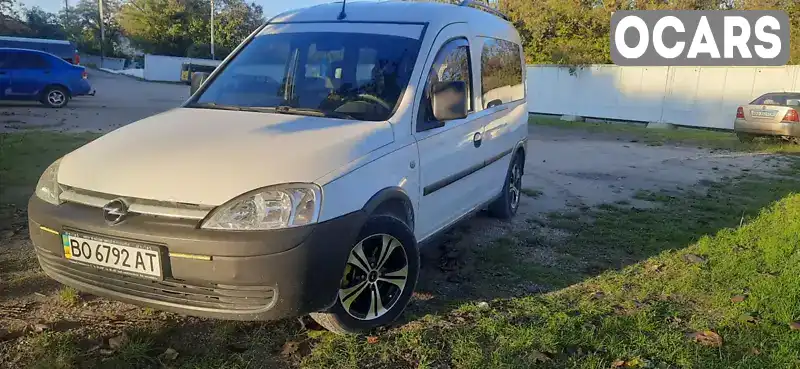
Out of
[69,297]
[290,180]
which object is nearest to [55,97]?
[69,297]

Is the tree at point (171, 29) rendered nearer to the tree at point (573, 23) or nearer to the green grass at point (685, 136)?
the tree at point (573, 23)

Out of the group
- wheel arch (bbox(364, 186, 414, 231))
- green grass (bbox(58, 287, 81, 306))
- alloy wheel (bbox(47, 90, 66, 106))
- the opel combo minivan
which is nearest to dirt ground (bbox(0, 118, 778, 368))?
green grass (bbox(58, 287, 81, 306))

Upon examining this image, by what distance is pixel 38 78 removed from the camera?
621 inches

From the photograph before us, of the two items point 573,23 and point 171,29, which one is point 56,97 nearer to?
point 573,23

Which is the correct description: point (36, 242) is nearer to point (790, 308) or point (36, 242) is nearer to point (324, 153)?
point (324, 153)

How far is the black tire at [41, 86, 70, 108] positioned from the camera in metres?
16.0

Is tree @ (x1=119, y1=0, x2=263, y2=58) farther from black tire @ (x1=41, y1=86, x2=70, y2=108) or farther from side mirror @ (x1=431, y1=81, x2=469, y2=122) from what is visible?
side mirror @ (x1=431, y1=81, x2=469, y2=122)

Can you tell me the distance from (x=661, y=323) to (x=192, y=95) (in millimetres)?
3316

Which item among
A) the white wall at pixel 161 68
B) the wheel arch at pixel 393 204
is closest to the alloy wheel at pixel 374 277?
the wheel arch at pixel 393 204

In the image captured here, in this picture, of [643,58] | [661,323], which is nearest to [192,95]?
[661,323]

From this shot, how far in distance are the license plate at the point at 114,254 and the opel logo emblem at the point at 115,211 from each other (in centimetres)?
9

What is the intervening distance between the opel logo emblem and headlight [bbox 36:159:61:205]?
0.40 meters

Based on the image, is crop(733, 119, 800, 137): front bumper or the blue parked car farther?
the blue parked car

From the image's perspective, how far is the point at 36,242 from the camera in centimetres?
310
